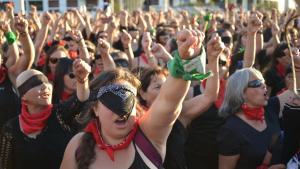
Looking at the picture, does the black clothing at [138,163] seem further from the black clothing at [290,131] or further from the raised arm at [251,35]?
the raised arm at [251,35]

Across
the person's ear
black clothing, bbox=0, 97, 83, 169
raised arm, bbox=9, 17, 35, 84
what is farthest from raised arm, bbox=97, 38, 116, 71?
black clothing, bbox=0, 97, 83, 169

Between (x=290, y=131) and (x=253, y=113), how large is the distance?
325 millimetres

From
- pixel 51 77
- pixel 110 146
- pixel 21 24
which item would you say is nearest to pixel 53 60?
pixel 51 77

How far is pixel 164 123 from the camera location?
232cm

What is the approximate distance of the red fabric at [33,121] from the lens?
3.47 meters

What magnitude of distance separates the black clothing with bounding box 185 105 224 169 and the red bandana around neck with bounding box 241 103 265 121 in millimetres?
287

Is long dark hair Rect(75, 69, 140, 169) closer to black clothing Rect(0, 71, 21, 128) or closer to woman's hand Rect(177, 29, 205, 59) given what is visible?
woman's hand Rect(177, 29, 205, 59)

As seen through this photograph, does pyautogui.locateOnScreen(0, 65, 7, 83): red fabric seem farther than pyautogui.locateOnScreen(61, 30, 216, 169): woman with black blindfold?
Yes

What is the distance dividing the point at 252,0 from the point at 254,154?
202 ft

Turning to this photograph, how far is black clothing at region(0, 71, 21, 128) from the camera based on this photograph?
459cm

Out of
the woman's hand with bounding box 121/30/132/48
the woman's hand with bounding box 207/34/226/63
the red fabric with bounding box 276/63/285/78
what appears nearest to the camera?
the woman's hand with bounding box 207/34/226/63

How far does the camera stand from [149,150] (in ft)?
7.89

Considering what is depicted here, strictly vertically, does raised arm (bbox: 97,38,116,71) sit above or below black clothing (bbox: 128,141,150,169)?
above

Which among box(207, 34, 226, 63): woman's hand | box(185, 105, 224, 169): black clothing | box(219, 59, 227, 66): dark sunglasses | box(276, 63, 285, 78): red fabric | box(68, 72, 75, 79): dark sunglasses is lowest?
box(185, 105, 224, 169): black clothing
